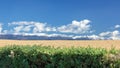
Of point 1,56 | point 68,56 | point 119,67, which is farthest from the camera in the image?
point 1,56

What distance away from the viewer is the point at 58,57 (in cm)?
980

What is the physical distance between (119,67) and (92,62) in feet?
2.34

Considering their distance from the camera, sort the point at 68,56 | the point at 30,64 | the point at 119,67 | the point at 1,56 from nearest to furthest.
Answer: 1. the point at 119,67
2. the point at 68,56
3. the point at 30,64
4. the point at 1,56

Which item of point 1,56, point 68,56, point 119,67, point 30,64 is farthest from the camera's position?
point 1,56

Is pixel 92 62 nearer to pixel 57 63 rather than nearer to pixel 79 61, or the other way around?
pixel 79 61

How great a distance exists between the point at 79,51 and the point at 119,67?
A: 1.26 meters

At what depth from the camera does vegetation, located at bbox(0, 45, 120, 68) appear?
29.5 feet

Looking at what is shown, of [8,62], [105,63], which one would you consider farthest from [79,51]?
[8,62]

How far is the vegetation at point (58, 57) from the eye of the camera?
899 centimetres

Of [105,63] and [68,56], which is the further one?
[68,56]

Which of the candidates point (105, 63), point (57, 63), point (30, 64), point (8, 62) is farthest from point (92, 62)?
point (8, 62)

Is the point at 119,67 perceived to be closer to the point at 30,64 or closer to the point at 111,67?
the point at 111,67

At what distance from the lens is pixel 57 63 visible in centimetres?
973

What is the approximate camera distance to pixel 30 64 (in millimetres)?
10492
